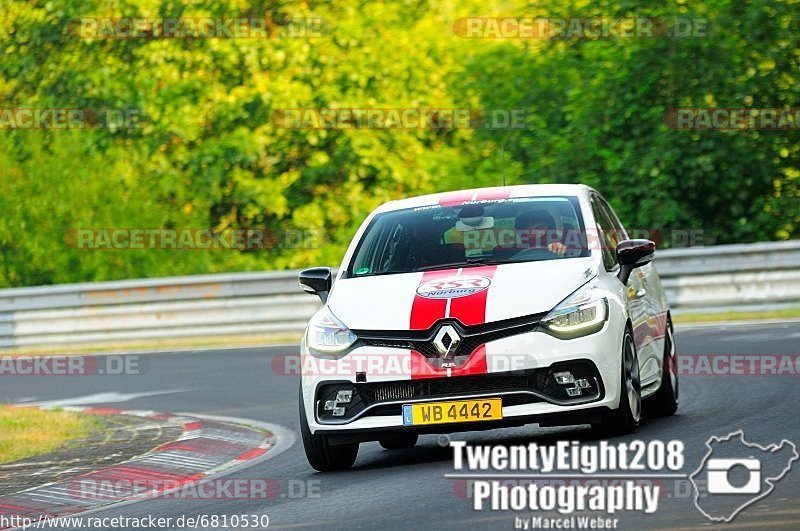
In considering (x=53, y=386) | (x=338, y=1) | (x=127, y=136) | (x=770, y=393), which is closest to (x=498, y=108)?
(x=338, y=1)

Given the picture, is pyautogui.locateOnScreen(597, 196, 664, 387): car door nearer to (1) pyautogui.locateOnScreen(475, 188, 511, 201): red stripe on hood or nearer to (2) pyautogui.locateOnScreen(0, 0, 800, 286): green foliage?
(1) pyautogui.locateOnScreen(475, 188, 511, 201): red stripe on hood

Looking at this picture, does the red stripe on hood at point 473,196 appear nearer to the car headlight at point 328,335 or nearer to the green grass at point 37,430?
the car headlight at point 328,335

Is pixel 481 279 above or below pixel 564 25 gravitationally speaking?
below

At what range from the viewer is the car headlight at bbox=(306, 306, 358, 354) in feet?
32.5

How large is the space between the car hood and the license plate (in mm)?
454

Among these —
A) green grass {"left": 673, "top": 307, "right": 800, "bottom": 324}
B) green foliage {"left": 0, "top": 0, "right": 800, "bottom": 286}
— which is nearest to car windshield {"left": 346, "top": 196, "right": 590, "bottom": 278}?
green grass {"left": 673, "top": 307, "right": 800, "bottom": 324}

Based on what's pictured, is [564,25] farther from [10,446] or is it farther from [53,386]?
[10,446]

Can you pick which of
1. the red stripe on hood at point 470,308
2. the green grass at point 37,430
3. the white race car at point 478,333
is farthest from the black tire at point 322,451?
the green grass at point 37,430

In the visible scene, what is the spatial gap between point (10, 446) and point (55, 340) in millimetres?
12543

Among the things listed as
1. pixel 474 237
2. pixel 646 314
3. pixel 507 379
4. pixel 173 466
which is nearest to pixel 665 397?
pixel 646 314

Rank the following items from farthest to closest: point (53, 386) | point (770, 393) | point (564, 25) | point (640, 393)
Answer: point (564, 25) < point (53, 386) < point (770, 393) < point (640, 393)

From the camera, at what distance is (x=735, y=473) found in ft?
28.5

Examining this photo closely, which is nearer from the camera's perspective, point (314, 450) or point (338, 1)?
point (314, 450)

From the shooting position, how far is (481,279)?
33.0 feet
